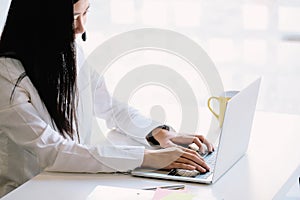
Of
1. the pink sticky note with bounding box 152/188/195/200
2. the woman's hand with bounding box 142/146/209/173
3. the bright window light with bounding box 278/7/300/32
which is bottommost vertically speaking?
the pink sticky note with bounding box 152/188/195/200

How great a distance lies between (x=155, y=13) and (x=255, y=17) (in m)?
0.64

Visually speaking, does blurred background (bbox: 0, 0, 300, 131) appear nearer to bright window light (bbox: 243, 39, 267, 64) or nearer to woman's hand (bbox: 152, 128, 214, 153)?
bright window light (bbox: 243, 39, 267, 64)

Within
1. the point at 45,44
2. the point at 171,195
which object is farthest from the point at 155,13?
the point at 171,195

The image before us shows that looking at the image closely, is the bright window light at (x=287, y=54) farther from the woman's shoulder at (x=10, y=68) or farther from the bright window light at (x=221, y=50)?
the woman's shoulder at (x=10, y=68)

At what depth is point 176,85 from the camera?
194cm

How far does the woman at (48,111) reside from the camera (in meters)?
1.58

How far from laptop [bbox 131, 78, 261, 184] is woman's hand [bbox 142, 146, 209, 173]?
16 mm

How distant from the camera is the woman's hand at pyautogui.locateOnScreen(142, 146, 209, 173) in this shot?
157 centimetres

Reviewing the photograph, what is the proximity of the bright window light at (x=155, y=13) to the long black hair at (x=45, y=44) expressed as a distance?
204cm

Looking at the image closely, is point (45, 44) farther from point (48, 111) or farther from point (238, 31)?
point (238, 31)

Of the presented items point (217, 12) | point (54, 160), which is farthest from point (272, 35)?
point (54, 160)

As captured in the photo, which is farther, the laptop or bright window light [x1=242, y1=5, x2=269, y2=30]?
bright window light [x1=242, y1=5, x2=269, y2=30]

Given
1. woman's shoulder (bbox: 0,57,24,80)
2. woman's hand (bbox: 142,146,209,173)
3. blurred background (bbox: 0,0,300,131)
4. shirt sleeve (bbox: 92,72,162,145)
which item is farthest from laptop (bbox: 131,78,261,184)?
blurred background (bbox: 0,0,300,131)

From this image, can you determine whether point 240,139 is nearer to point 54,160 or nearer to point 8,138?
point 54,160
